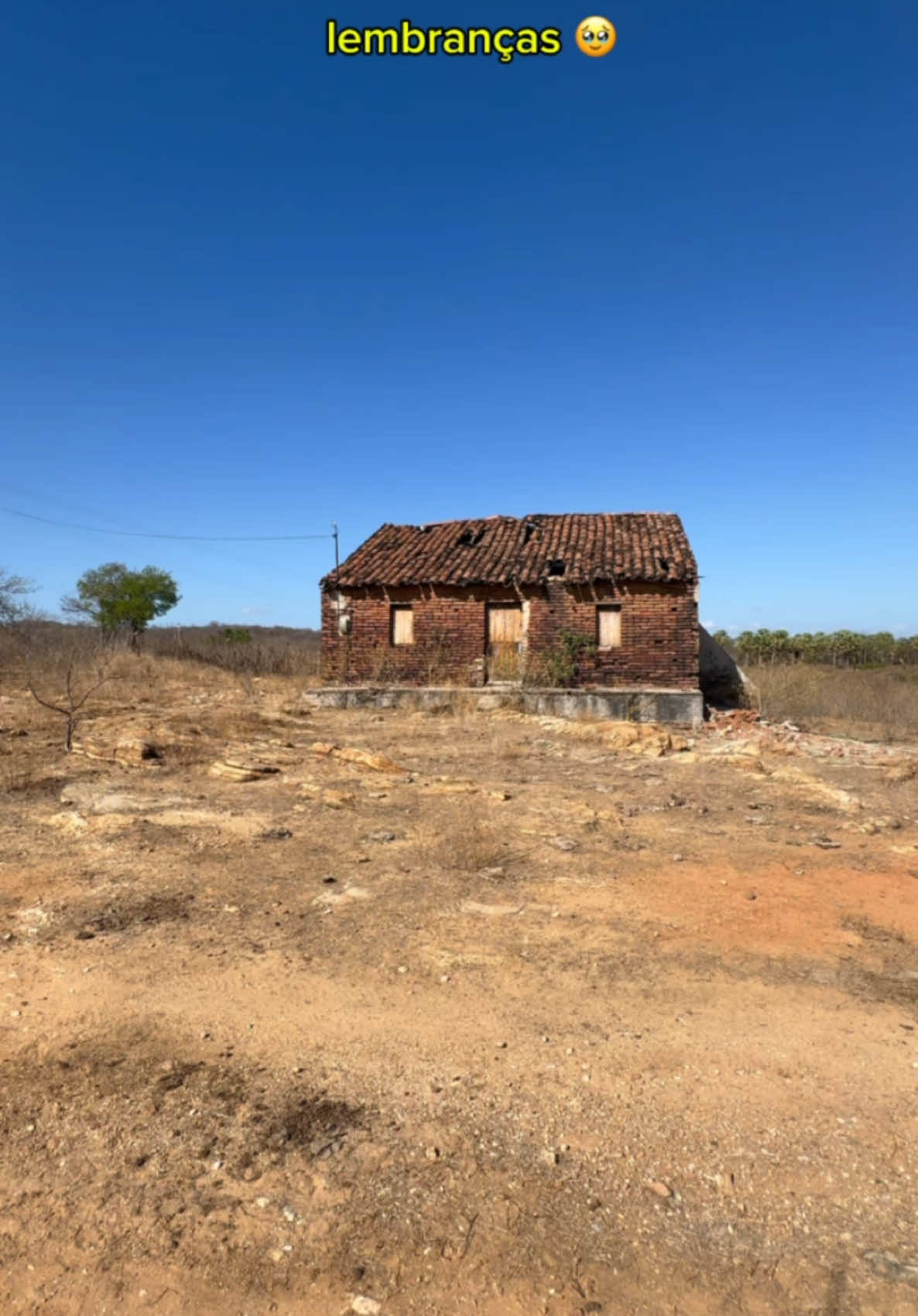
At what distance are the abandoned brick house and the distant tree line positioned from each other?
16532 mm

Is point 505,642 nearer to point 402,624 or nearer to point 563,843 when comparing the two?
point 402,624

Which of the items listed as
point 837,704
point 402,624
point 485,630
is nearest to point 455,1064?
point 485,630

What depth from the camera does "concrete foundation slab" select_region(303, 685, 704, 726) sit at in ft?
48.6

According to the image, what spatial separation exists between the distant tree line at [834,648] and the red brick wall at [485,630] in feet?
56.6

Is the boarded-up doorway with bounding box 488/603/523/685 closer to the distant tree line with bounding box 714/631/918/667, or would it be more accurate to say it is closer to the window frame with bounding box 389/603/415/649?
the window frame with bounding box 389/603/415/649

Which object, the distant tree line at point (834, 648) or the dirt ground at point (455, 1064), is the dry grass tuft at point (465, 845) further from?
the distant tree line at point (834, 648)

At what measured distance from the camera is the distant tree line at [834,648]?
1254 inches

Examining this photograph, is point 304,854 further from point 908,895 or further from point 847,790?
point 847,790

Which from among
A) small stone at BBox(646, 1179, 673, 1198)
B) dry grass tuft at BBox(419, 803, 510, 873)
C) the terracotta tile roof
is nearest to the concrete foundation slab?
the terracotta tile roof

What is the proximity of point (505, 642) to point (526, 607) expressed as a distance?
0.93 meters

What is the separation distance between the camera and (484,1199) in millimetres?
2580

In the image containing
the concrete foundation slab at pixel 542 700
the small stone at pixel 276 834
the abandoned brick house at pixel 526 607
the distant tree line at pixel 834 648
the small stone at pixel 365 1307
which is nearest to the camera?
the small stone at pixel 365 1307

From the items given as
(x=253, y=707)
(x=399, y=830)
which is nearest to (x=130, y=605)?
(x=253, y=707)

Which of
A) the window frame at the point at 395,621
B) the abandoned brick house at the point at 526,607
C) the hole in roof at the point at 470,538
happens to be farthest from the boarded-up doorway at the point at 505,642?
the hole in roof at the point at 470,538
